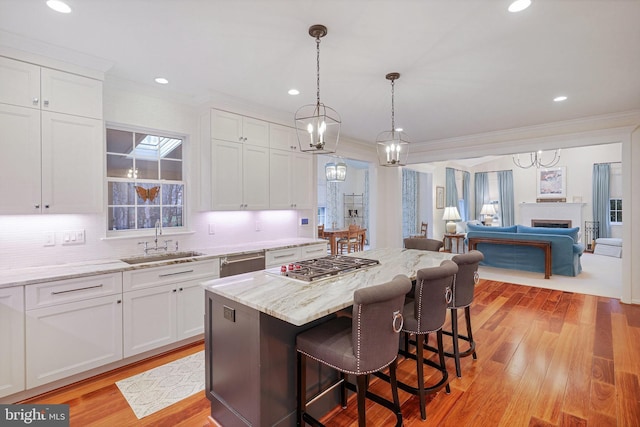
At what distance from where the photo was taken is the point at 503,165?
10.4m

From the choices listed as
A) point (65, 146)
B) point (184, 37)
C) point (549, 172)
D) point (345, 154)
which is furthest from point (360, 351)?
point (549, 172)

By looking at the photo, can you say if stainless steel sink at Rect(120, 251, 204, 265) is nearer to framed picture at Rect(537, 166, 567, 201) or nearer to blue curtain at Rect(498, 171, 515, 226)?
blue curtain at Rect(498, 171, 515, 226)

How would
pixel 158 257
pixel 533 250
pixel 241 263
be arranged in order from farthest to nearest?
pixel 533 250, pixel 241 263, pixel 158 257

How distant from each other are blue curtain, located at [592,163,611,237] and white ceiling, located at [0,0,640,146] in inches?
248

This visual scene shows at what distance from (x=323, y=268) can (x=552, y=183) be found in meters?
10.3

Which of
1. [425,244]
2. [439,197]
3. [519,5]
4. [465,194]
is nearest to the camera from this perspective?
[519,5]

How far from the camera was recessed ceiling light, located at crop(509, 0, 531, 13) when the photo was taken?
1.89 metres

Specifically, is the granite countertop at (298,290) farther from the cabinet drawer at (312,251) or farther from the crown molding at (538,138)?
the crown molding at (538,138)

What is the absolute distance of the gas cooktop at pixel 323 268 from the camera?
2.10 m

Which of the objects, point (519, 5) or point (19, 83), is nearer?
point (519, 5)

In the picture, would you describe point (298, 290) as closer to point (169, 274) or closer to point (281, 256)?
point (169, 274)

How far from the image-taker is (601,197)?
8594 mm

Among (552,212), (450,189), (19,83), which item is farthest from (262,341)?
(552,212)

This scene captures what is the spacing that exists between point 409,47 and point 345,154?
10.3 ft
